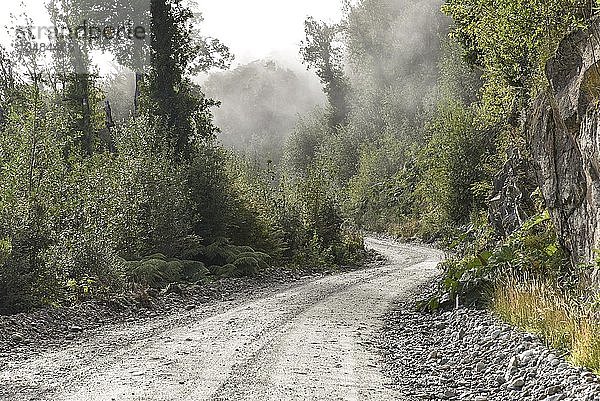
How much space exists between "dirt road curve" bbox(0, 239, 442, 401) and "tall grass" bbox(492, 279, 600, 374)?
201cm

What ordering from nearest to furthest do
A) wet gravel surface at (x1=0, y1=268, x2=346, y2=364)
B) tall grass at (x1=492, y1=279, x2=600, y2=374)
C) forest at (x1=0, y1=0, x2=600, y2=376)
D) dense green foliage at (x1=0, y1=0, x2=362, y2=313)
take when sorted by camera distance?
1. tall grass at (x1=492, y1=279, x2=600, y2=374)
2. wet gravel surface at (x1=0, y1=268, x2=346, y2=364)
3. forest at (x1=0, y1=0, x2=600, y2=376)
4. dense green foliage at (x1=0, y1=0, x2=362, y2=313)

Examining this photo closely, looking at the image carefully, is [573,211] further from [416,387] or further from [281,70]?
[281,70]

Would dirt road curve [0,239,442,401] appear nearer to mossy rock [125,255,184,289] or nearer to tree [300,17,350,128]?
mossy rock [125,255,184,289]

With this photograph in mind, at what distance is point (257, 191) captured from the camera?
24.2m

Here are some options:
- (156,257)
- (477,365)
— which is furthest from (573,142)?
(156,257)

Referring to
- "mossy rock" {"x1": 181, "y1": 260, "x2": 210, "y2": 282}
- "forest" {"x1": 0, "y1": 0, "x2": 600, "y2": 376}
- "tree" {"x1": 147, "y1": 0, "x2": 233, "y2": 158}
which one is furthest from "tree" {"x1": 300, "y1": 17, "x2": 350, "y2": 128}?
"mossy rock" {"x1": 181, "y1": 260, "x2": 210, "y2": 282}

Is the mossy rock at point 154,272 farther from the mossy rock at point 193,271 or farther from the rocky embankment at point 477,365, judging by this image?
the rocky embankment at point 477,365

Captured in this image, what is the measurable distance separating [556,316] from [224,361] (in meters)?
4.12

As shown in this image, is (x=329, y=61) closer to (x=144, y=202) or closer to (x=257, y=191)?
(x=257, y=191)

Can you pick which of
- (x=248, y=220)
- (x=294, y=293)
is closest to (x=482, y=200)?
(x=248, y=220)

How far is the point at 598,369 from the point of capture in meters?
5.95

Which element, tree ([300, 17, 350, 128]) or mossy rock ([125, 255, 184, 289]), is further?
tree ([300, 17, 350, 128])

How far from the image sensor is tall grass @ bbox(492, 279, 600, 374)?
6.35 metres

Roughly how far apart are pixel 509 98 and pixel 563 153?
658cm
